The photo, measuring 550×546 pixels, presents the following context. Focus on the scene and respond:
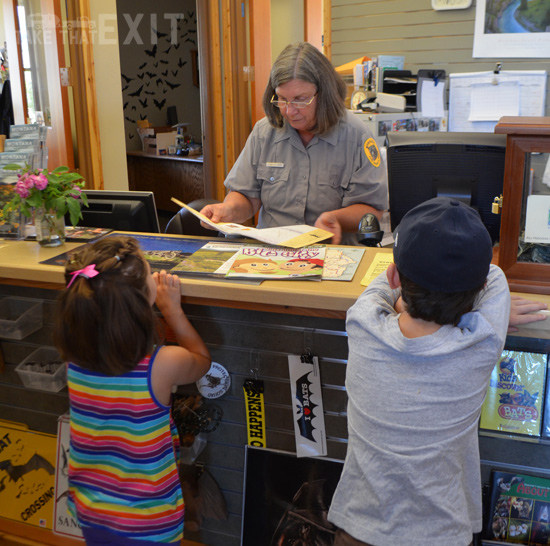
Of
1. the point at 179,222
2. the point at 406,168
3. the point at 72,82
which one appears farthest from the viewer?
the point at 72,82

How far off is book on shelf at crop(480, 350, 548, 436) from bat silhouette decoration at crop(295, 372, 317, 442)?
481 mm

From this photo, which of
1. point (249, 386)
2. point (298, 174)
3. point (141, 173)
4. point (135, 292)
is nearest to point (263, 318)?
point (249, 386)

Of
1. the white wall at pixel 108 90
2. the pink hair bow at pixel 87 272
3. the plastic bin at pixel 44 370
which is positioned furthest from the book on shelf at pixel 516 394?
the white wall at pixel 108 90

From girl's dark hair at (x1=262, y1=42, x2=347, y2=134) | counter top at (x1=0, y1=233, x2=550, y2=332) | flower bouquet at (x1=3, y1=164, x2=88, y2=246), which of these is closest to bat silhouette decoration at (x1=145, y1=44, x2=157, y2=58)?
girl's dark hair at (x1=262, y1=42, x2=347, y2=134)

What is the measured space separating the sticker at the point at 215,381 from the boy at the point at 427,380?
0.70 m

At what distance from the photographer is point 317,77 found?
2357mm

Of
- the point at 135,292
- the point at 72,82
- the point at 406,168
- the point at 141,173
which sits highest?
the point at 72,82

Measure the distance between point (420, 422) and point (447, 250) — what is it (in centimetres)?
34

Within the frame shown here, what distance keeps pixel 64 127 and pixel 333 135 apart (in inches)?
114

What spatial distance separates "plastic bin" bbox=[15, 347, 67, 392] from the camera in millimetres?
2027

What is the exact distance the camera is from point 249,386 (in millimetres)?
1855

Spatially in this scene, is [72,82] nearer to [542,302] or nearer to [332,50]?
[332,50]

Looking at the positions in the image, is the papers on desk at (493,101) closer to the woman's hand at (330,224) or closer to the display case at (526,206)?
the woman's hand at (330,224)

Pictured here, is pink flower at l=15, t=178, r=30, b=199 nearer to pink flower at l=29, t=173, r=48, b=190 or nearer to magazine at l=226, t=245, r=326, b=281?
pink flower at l=29, t=173, r=48, b=190
